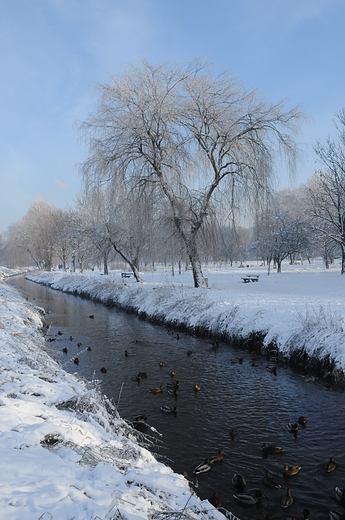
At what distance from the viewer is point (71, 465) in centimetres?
281

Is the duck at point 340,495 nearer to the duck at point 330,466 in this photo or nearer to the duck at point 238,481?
the duck at point 330,466

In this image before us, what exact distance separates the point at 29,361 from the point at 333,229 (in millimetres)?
30116

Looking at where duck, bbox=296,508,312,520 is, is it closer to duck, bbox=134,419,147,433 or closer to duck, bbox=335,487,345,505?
duck, bbox=335,487,345,505

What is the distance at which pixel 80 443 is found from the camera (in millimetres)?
3318

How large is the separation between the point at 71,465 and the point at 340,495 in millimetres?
3059

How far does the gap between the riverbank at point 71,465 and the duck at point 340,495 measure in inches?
68.0

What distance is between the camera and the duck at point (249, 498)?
12.3ft

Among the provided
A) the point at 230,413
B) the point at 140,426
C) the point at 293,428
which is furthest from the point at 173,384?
the point at 293,428

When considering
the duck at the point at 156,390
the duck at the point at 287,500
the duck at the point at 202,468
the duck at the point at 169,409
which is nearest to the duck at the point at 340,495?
the duck at the point at 287,500

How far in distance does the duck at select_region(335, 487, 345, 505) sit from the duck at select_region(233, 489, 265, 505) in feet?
2.76

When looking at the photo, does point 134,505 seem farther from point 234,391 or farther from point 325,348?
point 325,348

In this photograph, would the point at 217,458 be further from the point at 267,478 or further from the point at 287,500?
the point at 287,500

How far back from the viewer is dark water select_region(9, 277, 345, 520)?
13.3ft

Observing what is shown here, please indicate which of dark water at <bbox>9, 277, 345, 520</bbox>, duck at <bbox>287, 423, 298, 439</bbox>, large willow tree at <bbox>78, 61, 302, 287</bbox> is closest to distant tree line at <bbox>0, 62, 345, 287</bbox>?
large willow tree at <bbox>78, 61, 302, 287</bbox>
